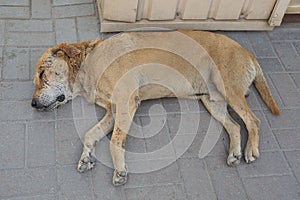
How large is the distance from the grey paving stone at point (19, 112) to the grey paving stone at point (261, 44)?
2378mm

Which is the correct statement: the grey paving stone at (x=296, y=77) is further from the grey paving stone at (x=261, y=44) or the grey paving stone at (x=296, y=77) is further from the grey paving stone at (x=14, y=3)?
the grey paving stone at (x=14, y=3)

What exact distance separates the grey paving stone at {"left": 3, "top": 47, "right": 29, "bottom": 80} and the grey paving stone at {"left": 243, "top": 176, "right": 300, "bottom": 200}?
2282 mm

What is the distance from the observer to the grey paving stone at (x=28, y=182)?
313 cm

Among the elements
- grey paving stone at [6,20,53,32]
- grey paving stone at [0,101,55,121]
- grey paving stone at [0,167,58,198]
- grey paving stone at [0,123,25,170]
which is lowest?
grey paving stone at [0,167,58,198]

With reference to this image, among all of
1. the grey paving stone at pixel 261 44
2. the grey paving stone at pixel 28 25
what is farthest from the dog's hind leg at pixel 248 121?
the grey paving stone at pixel 28 25

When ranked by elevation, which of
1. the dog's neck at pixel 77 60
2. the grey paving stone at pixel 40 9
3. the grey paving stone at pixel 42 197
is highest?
the dog's neck at pixel 77 60

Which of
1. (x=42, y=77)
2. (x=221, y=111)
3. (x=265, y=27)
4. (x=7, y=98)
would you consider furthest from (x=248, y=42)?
(x=7, y=98)

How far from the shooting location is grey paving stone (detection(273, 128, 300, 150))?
3773mm

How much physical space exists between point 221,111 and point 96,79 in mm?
1198

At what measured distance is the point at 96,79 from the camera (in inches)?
144

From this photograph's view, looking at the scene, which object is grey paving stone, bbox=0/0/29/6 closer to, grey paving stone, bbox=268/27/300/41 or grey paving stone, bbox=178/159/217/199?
grey paving stone, bbox=178/159/217/199

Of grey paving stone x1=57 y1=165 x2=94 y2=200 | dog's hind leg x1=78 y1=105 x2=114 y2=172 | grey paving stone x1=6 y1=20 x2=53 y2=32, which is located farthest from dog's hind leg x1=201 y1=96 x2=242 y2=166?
grey paving stone x1=6 y1=20 x2=53 y2=32

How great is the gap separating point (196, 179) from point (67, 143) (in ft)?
3.70

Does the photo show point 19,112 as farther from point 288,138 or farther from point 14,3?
point 288,138
